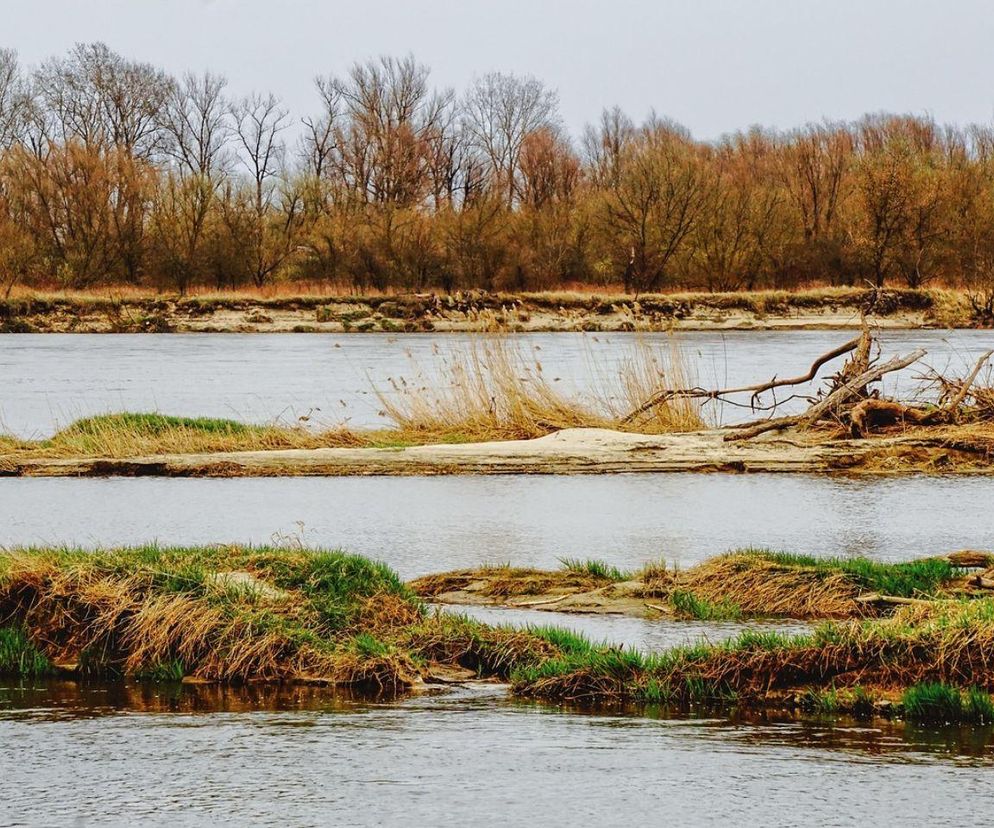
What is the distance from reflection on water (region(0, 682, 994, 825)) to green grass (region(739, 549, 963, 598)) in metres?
2.66

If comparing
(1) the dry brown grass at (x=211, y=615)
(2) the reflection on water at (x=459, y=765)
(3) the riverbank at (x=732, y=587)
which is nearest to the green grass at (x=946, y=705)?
(2) the reflection on water at (x=459, y=765)

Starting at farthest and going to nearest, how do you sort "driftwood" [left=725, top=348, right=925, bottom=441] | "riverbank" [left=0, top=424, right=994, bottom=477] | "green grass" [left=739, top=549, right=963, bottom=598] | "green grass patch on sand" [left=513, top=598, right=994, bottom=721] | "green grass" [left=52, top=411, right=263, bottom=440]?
"green grass" [left=52, top=411, right=263, bottom=440], "driftwood" [left=725, top=348, right=925, bottom=441], "riverbank" [left=0, top=424, right=994, bottom=477], "green grass" [left=739, top=549, right=963, bottom=598], "green grass patch on sand" [left=513, top=598, right=994, bottom=721]

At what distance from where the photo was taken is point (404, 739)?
23.0 ft

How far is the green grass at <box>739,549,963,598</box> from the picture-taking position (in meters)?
9.65

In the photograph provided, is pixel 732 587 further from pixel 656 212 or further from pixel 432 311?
pixel 656 212

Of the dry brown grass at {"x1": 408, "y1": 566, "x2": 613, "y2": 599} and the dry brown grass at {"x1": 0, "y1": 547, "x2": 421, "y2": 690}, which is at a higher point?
the dry brown grass at {"x1": 0, "y1": 547, "x2": 421, "y2": 690}

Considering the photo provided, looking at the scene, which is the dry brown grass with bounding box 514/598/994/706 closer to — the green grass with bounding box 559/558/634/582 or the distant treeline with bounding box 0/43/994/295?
the green grass with bounding box 559/558/634/582

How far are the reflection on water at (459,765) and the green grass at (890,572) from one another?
266 cm

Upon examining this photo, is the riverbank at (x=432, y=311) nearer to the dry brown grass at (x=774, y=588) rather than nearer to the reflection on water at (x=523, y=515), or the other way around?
the reflection on water at (x=523, y=515)

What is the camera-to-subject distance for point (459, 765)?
652 centimetres

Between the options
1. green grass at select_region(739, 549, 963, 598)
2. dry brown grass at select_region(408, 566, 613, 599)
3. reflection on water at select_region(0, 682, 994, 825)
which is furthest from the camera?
dry brown grass at select_region(408, 566, 613, 599)


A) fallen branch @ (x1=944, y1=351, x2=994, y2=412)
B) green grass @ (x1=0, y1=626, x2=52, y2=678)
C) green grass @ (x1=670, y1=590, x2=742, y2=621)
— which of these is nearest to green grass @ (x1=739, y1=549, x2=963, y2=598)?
green grass @ (x1=670, y1=590, x2=742, y2=621)

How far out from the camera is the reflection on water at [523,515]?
1265 centimetres

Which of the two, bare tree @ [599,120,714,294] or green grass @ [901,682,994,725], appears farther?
bare tree @ [599,120,714,294]
